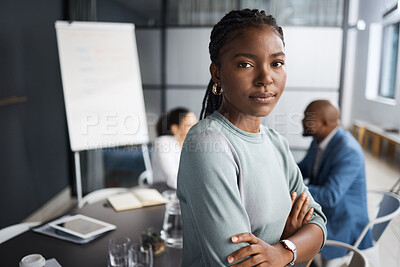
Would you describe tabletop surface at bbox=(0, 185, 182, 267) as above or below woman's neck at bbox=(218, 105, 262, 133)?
below

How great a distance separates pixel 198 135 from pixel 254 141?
15 cm

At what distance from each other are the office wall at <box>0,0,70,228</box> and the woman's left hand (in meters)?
2.69

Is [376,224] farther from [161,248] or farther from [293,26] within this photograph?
[293,26]

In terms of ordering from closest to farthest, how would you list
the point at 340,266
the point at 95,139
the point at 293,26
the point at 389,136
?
the point at 389,136 → the point at 340,266 → the point at 95,139 → the point at 293,26

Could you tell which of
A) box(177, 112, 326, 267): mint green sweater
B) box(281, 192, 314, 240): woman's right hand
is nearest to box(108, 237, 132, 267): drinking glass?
box(177, 112, 326, 267): mint green sweater

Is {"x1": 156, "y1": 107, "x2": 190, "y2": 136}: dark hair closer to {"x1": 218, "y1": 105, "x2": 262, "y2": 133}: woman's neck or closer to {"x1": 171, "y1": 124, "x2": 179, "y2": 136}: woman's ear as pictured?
{"x1": 171, "y1": 124, "x2": 179, "y2": 136}: woman's ear

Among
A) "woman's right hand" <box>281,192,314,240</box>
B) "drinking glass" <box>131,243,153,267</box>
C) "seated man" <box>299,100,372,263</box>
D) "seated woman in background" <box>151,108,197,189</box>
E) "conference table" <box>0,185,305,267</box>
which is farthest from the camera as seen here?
"seated woman in background" <box>151,108,197,189</box>

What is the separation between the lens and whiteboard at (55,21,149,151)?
3.13m

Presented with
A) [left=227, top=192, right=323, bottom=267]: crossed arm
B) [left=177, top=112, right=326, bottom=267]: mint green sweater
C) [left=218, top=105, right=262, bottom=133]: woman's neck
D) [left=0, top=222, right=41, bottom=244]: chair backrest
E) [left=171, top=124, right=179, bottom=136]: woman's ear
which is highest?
[left=218, top=105, right=262, bottom=133]: woman's neck

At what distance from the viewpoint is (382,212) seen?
201 cm

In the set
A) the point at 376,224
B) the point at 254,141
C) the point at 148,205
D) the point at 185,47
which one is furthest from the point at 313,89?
the point at 254,141

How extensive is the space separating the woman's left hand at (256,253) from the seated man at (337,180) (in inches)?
47.8

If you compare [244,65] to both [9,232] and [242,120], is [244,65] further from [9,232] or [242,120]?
[9,232]

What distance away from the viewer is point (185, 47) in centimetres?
393
